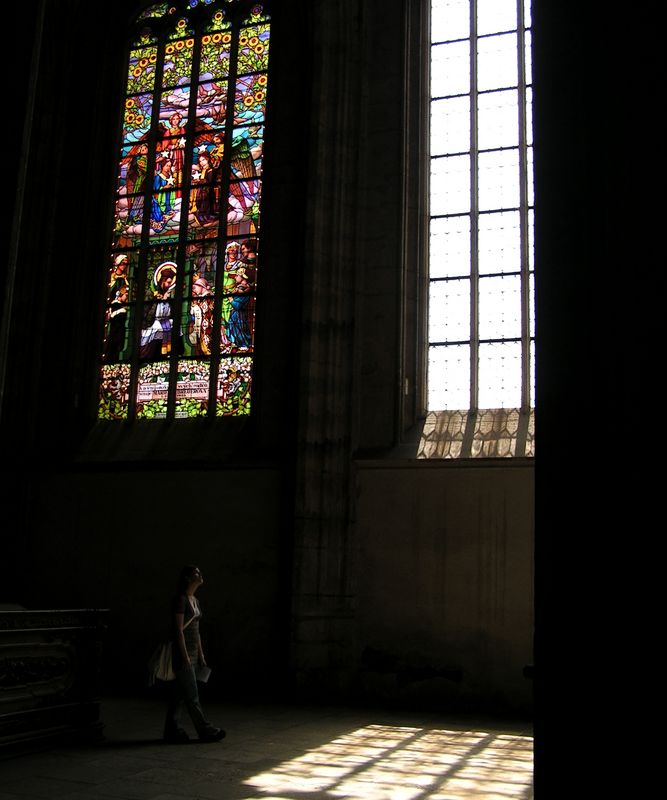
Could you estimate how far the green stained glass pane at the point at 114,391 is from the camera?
10922mm

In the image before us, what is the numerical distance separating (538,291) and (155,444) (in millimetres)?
9586

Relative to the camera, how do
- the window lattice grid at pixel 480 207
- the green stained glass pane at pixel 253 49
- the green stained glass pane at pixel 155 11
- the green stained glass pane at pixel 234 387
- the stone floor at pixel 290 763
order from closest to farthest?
the stone floor at pixel 290 763
the window lattice grid at pixel 480 207
the green stained glass pane at pixel 234 387
the green stained glass pane at pixel 253 49
the green stained glass pane at pixel 155 11

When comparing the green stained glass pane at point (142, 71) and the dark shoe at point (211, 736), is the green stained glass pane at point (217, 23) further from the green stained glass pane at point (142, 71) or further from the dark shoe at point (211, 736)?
the dark shoe at point (211, 736)

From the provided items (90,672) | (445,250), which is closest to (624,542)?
(90,672)

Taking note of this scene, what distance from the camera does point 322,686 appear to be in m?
8.74

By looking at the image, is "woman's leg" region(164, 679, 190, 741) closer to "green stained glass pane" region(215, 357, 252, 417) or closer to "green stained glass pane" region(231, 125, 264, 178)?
"green stained glass pane" region(215, 357, 252, 417)

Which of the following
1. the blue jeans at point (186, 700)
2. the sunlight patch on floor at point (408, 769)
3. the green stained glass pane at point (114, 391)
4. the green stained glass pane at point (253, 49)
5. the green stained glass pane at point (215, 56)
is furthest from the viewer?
the green stained glass pane at point (215, 56)

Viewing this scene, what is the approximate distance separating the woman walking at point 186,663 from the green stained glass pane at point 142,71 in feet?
26.9

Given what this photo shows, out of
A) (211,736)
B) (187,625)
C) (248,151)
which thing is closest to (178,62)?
(248,151)

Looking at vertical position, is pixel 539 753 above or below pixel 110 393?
below

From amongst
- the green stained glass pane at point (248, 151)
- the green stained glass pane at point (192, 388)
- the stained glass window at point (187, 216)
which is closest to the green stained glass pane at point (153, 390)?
the stained glass window at point (187, 216)

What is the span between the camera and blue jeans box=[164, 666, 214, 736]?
6012 mm

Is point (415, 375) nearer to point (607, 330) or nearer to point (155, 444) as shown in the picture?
point (155, 444)

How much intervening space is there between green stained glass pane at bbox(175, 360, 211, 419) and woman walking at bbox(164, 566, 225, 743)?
4509 mm
